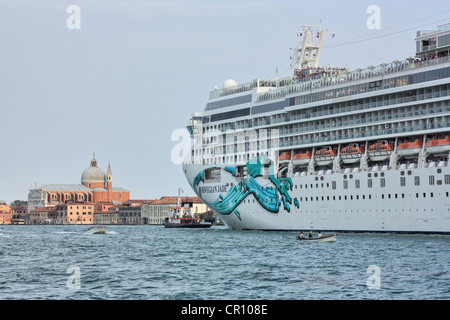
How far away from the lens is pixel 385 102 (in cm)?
6550

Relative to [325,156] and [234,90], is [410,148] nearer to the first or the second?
[325,156]

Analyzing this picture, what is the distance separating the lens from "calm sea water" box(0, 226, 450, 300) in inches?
1187

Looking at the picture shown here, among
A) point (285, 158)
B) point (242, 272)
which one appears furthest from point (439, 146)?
point (242, 272)

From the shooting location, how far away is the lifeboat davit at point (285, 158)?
75312 millimetres

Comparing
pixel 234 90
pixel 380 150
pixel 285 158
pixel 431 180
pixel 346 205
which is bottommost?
pixel 346 205

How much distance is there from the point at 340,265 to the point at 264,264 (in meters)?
4.18

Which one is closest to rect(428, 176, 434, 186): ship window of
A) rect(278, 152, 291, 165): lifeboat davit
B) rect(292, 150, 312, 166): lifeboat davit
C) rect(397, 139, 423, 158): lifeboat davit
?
rect(397, 139, 423, 158): lifeboat davit

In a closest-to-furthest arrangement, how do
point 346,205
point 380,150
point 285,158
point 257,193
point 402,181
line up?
point 402,181
point 380,150
point 346,205
point 285,158
point 257,193

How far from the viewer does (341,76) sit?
234 ft

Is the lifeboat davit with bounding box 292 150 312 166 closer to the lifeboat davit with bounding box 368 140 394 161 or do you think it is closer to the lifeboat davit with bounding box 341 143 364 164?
the lifeboat davit with bounding box 341 143 364 164

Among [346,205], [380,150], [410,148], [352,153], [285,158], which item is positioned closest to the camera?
[410,148]

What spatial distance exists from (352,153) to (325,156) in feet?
11.3

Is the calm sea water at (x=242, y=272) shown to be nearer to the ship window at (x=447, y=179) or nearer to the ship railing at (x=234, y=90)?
the ship window at (x=447, y=179)
